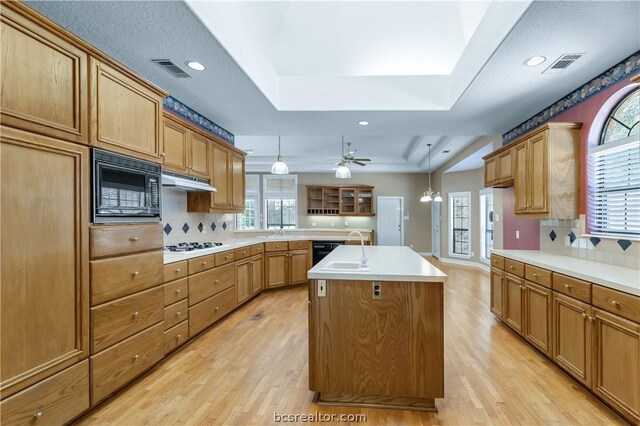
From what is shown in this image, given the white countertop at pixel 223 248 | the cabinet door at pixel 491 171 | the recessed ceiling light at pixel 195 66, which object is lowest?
the white countertop at pixel 223 248

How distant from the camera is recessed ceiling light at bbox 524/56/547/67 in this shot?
7.89 feet

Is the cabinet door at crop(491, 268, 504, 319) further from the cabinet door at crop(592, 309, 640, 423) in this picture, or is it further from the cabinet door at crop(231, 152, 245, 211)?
the cabinet door at crop(231, 152, 245, 211)

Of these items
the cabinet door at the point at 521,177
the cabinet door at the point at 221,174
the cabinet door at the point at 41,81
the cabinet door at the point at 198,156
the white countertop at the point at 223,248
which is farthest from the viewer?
the cabinet door at the point at 221,174

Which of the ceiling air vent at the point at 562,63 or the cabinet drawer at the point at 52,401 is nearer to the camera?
the cabinet drawer at the point at 52,401

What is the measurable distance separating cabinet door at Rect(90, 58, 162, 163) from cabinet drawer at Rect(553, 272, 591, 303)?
3397 millimetres

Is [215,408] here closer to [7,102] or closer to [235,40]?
[7,102]

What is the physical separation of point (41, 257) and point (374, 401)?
2.21m

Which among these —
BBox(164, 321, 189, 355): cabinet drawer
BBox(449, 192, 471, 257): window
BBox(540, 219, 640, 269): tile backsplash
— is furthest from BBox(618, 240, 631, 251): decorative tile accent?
BBox(449, 192, 471, 257): window

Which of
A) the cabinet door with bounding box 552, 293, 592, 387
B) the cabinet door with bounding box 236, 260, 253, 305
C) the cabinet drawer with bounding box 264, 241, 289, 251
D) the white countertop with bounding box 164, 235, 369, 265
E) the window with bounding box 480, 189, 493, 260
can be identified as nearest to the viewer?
the cabinet door with bounding box 552, 293, 592, 387

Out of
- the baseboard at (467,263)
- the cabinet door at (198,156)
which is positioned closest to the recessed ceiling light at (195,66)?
the cabinet door at (198,156)

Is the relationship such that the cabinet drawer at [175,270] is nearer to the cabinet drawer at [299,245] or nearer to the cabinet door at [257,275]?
the cabinet door at [257,275]

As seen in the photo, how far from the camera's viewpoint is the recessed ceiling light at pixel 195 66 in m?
2.57

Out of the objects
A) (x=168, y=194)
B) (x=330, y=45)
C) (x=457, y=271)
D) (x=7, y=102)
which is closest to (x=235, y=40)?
(x=330, y=45)

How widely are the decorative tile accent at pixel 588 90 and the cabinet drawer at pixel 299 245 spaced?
378 cm
